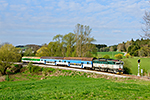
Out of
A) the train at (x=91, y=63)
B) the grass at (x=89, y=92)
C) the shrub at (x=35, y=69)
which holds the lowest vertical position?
the shrub at (x=35, y=69)

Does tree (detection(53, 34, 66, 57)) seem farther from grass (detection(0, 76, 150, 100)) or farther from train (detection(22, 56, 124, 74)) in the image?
grass (detection(0, 76, 150, 100))

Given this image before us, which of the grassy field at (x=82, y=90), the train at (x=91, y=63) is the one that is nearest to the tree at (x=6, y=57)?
the train at (x=91, y=63)

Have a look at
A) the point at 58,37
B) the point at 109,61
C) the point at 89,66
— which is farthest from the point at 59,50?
the point at 109,61

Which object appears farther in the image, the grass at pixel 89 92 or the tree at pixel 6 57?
the tree at pixel 6 57

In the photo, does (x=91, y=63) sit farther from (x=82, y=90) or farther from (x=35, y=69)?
(x=82, y=90)

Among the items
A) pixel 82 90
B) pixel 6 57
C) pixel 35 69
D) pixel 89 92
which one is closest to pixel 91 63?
pixel 35 69

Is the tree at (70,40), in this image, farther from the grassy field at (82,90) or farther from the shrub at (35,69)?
the grassy field at (82,90)

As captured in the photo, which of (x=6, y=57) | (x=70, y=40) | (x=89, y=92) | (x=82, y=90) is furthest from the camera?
(x=70, y=40)

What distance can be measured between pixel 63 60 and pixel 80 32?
1528 cm

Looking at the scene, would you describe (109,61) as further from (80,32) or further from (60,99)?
(80,32)

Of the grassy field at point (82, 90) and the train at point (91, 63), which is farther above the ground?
the train at point (91, 63)

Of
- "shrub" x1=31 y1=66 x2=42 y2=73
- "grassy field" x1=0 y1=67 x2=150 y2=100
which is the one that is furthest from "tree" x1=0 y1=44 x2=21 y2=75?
"grassy field" x1=0 y1=67 x2=150 y2=100

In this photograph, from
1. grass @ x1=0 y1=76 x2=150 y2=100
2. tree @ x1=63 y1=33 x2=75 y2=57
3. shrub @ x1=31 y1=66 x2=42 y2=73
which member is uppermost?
tree @ x1=63 y1=33 x2=75 y2=57

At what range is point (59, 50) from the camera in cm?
5916
